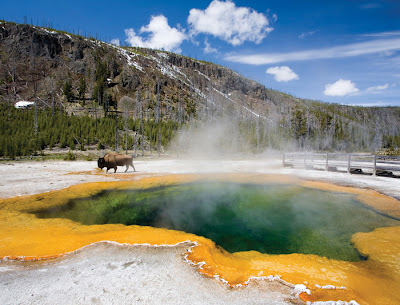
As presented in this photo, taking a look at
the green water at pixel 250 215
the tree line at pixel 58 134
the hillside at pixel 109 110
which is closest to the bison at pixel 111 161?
the green water at pixel 250 215

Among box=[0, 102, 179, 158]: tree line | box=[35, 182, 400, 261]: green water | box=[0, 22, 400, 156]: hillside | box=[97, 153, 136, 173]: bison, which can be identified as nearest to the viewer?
box=[35, 182, 400, 261]: green water

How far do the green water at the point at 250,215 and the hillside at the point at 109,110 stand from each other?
76.6 feet

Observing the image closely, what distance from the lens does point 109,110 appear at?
206 feet

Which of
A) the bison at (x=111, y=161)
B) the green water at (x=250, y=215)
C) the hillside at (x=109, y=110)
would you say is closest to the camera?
the green water at (x=250, y=215)

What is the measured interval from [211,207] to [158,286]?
6.15 metres

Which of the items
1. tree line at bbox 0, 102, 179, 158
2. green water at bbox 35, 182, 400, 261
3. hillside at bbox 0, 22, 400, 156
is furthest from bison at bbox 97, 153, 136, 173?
hillside at bbox 0, 22, 400, 156

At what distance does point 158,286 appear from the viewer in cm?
353

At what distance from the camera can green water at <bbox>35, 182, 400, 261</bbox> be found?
6.20 m

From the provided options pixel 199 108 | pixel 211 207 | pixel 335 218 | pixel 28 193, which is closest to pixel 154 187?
pixel 211 207

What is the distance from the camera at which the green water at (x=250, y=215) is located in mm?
6199

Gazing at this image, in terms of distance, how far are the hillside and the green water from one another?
76.6 feet

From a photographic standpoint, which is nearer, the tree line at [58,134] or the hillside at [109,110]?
the tree line at [58,134]

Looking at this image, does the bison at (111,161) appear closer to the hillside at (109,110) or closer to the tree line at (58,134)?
the tree line at (58,134)

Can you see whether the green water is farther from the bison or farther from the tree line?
the tree line
